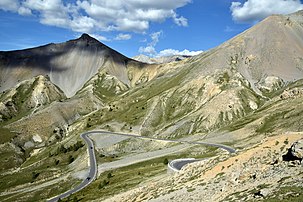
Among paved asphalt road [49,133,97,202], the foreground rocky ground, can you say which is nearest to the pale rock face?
the foreground rocky ground

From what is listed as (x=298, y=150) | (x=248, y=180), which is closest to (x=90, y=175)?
(x=248, y=180)

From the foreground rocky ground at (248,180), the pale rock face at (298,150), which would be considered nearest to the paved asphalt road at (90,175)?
the foreground rocky ground at (248,180)

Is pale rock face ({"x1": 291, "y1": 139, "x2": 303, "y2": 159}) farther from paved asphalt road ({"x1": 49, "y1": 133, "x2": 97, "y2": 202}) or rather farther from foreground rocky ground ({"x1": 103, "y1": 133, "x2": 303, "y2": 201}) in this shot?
paved asphalt road ({"x1": 49, "y1": 133, "x2": 97, "y2": 202})

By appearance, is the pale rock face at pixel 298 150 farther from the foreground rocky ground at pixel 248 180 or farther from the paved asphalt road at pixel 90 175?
the paved asphalt road at pixel 90 175

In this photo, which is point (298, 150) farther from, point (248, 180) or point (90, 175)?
point (90, 175)

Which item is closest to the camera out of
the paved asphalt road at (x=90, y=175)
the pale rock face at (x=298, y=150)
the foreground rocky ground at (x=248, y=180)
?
the foreground rocky ground at (x=248, y=180)

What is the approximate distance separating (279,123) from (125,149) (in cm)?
8084

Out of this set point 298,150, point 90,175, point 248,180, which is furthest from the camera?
point 90,175

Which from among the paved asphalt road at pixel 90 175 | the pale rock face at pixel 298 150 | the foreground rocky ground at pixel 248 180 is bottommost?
the paved asphalt road at pixel 90 175

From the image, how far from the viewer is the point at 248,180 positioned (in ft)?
121

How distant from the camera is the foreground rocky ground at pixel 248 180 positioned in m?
30.8

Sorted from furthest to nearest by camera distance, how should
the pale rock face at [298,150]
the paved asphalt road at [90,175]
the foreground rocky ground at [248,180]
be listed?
the paved asphalt road at [90,175]
the pale rock face at [298,150]
the foreground rocky ground at [248,180]

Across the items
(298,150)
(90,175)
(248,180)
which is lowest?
(90,175)

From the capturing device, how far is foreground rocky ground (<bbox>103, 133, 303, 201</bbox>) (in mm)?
30750
